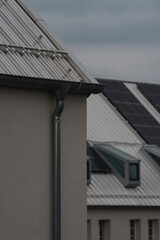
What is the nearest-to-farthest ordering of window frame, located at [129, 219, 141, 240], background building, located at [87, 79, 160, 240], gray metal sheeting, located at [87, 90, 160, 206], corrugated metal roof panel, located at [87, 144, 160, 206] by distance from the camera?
background building, located at [87, 79, 160, 240]
corrugated metal roof panel, located at [87, 144, 160, 206]
gray metal sheeting, located at [87, 90, 160, 206]
window frame, located at [129, 219, 141, 240]

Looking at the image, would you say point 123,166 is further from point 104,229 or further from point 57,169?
point 57,169

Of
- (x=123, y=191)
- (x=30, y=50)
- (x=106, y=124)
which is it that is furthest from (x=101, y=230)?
(x=30, y=50)

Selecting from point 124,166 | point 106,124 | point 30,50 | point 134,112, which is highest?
point 134,112

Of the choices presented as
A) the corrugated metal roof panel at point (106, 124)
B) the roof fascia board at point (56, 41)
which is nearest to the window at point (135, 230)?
the corrugated metal roof panel at point (106, 124)

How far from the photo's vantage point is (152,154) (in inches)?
2542

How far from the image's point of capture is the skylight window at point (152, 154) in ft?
210

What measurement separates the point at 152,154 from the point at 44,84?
3221cm

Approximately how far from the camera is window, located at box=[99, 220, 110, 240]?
5770 centimetres

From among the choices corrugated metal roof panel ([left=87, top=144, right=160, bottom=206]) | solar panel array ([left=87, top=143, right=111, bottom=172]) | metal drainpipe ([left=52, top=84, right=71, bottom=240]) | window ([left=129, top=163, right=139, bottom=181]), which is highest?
solar panel array ([left=87, top=143, right=111, bottom=172])

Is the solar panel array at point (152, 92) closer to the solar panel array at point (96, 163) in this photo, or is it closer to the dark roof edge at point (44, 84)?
the solar panel array at point (96, 163)

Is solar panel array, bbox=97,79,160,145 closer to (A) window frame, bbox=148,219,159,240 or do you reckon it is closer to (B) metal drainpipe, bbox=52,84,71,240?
(A) window frame, bbox=148,219,159,240

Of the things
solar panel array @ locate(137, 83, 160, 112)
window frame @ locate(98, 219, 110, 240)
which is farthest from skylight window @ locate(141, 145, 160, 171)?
window frame @ locate(98, 219, 110, 240)

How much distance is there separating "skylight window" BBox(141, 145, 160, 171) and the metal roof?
2845 cm

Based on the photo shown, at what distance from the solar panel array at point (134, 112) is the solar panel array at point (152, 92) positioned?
1.34 metres
